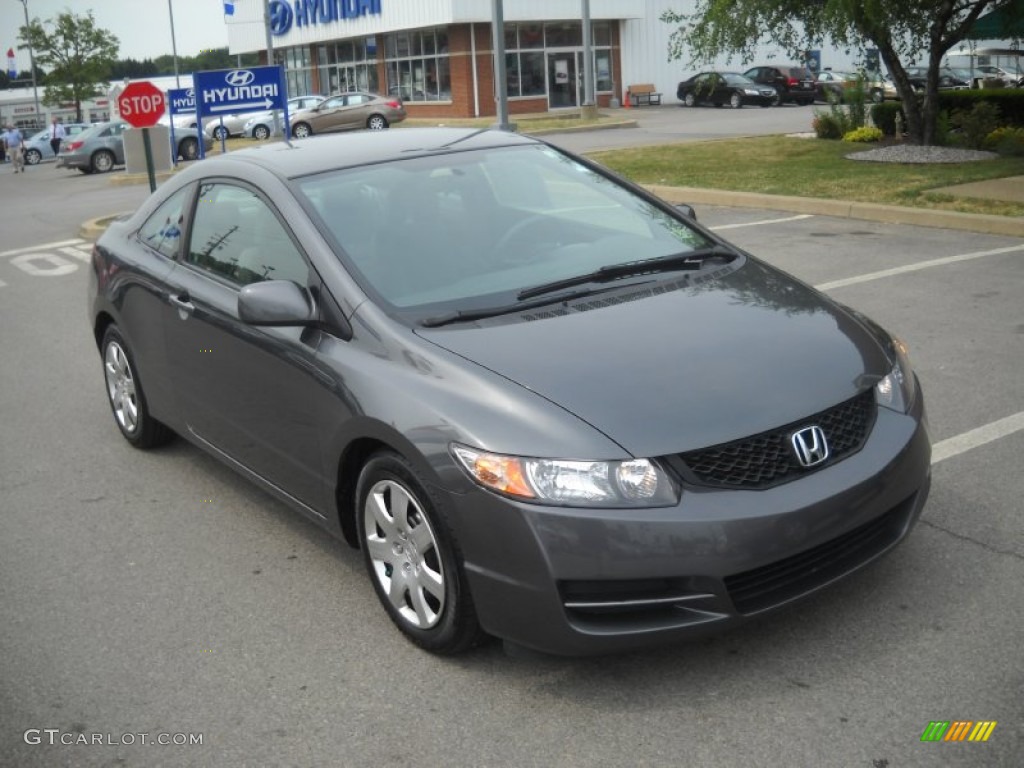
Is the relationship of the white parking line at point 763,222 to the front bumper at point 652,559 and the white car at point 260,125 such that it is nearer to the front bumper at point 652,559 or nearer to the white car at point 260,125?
the front bumper at point 652,559

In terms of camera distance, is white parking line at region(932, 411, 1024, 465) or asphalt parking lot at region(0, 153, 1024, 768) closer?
asphalt parking lot at region(0, 153, 1024, 768)

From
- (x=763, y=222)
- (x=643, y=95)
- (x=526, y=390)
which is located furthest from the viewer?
(x=643, y=95)

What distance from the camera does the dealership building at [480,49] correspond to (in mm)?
47531

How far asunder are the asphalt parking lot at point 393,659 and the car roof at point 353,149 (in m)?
1.54

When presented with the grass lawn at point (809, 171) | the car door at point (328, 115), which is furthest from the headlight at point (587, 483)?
the car door at point (328, 115)

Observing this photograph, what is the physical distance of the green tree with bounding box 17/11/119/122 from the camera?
71188mm

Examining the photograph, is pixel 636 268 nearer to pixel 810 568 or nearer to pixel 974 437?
pixel 810 568

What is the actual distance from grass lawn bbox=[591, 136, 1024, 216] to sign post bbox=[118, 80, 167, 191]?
7.03 metres

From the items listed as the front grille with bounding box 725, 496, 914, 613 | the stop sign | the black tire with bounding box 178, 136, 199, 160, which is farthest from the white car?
the front grille with bounding box 725, 496, 914, 613

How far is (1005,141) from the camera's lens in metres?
19.1

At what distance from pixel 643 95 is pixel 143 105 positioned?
3598cm

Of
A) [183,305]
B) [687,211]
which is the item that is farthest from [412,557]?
[687,211]

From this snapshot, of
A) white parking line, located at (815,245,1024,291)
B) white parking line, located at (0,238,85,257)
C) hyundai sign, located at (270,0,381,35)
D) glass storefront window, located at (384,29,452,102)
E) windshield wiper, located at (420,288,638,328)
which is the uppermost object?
hyundai sign, located at (270,0,381,35)

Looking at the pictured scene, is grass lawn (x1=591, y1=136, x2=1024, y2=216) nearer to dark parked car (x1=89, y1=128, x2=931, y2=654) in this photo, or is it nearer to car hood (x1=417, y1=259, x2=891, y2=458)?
dark parked car (x1=89, y1=128, x2=931, y2=654)
